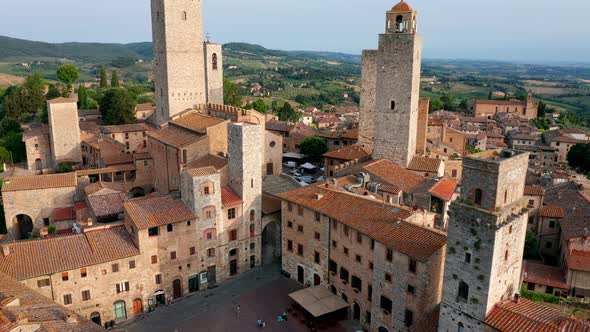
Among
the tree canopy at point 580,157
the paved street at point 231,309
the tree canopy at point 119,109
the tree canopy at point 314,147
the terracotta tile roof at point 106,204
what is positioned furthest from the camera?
the tree canopy at point 580,157

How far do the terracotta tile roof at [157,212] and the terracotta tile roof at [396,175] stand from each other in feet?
57.4

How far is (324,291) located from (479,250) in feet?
47.1

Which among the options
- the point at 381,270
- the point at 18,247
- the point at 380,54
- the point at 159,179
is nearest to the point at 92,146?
the point at 159,179

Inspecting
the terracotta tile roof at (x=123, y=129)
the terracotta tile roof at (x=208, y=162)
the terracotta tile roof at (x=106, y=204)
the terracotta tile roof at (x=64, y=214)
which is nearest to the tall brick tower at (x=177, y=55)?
the terracotta tile roof at (x=123, y=129)

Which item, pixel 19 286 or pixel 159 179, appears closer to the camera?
pixel 19 286

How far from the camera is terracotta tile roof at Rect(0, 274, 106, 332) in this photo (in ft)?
65.7

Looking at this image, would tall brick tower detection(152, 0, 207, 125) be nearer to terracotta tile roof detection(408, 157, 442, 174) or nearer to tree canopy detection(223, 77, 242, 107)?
terracotta tile roof detection(408, 157, 442, 174)

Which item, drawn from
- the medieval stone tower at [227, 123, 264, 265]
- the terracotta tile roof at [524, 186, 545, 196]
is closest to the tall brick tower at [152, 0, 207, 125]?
the medieval stone tower at [227, 123, 264, 265]

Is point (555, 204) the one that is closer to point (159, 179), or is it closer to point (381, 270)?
point (381, 270)

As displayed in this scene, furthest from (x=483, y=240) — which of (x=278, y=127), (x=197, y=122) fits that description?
(x=278, y=127)

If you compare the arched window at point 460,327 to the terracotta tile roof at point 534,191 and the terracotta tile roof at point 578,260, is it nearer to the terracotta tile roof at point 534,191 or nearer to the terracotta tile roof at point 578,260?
the terracotta tile roof at point 578,260

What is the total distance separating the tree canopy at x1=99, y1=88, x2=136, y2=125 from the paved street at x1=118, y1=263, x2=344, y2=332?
40743 mm

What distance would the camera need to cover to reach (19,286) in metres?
26.4

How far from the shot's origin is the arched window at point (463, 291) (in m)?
23.4
